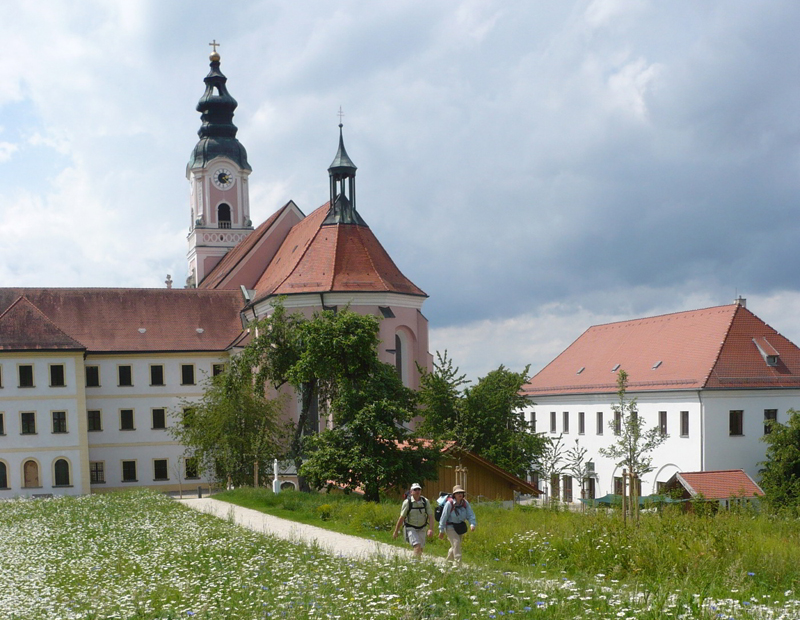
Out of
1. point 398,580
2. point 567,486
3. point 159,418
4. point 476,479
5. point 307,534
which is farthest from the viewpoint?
point 567,486

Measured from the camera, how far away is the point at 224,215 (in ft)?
224

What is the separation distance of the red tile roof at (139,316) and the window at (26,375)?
3.45 meters

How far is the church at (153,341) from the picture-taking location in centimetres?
4544

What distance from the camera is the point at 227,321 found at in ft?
177

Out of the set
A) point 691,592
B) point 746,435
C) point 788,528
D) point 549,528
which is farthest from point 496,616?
point 746,435

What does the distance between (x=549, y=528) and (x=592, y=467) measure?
41.3 m

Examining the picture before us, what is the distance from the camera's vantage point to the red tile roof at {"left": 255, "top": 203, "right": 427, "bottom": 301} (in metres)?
44.6

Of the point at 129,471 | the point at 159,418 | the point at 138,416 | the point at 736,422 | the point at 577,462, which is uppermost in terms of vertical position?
the point at 138,416

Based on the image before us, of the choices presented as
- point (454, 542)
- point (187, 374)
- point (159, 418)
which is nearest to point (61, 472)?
point (159, 418)

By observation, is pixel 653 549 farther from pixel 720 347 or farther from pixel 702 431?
pixel 720 347

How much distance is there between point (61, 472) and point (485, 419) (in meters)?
22.2

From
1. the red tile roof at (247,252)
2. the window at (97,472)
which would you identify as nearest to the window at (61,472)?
the window at (97,472)

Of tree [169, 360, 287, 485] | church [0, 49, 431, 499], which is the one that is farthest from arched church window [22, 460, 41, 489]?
A: tree [169, 360, 287, 485]

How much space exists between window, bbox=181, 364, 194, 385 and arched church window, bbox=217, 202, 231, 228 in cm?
1874
